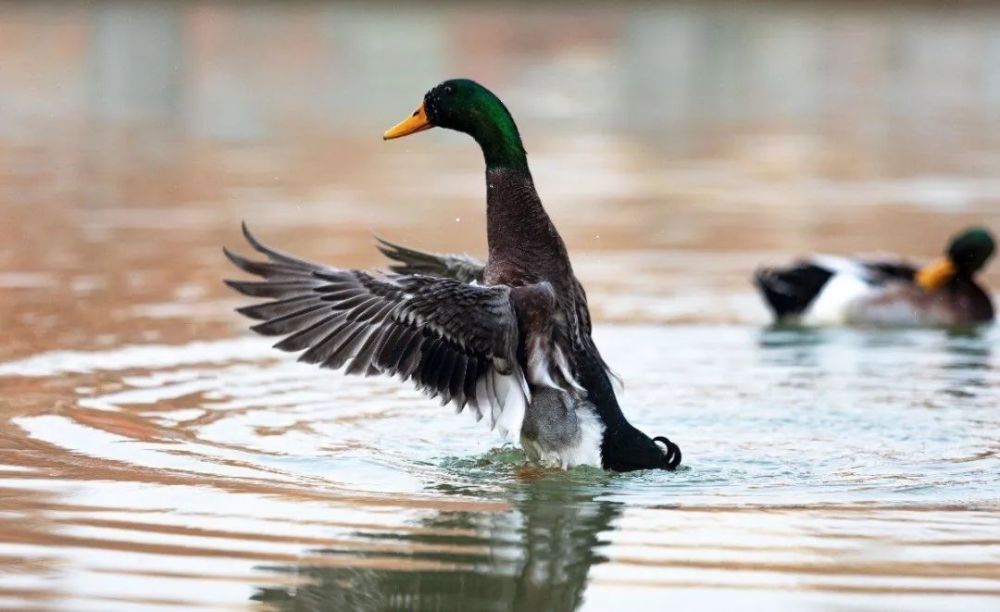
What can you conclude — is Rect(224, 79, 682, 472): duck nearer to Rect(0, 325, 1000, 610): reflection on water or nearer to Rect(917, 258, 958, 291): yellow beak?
Rect(0, 325, 1000, 610): reflection on water

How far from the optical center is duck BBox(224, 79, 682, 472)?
6895 mm

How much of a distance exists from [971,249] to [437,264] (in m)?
5.07

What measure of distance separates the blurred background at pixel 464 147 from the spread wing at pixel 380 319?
9.91 feet

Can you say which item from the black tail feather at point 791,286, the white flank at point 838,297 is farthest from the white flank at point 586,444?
the white flank at point 838,297

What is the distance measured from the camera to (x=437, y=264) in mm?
8242

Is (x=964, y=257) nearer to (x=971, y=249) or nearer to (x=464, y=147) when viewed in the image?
(x=971, y=249)

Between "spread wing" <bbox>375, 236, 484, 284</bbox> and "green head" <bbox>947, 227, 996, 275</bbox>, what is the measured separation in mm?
4902

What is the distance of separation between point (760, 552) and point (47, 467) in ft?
8.94

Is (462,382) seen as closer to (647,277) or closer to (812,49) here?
(647,277)

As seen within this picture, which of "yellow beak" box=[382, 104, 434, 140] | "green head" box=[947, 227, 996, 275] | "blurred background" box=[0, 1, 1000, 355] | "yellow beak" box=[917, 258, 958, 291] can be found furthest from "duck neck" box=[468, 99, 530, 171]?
"green head" box=[947, 227, 996, 275]

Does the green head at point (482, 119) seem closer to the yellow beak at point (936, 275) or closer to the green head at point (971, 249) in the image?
the yellow beak at point (936, 275)

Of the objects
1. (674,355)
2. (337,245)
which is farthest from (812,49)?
(674,355)

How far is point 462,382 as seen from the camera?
23.0 feet

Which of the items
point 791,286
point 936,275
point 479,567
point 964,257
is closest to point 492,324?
point 479,567
